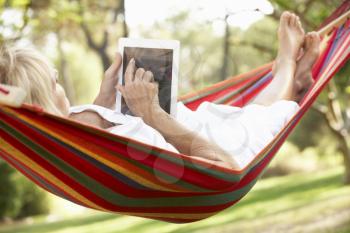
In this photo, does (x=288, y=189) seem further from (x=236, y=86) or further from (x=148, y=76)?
(x=148, y=76)

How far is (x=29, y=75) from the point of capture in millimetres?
1672

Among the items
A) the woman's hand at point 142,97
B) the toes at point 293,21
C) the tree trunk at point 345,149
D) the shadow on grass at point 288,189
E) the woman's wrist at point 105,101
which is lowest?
the shadow on grass at point 288,189

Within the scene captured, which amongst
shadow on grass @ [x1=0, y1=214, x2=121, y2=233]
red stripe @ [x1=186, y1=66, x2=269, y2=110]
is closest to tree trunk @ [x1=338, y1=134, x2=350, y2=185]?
shadow on grass @ [x1=0, y1=214, x2=121, y2=233]

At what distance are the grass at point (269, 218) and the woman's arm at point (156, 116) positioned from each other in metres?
3.02

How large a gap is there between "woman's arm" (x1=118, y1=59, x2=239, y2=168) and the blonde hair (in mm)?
252

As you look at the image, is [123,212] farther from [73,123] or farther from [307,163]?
[307,163]

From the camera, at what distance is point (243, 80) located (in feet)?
8.82

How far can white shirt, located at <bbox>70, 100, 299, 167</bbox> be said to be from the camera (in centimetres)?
176

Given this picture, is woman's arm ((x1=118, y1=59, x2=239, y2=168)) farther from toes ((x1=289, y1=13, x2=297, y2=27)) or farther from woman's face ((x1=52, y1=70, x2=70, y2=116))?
toes ((x1=289, y1=13, x2=297, y2=27))

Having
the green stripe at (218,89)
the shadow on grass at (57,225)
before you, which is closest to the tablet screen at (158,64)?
the green stripe at (218,89)

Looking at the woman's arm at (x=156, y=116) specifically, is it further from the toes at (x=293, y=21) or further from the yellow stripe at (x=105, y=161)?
the toes at (x=293, y=21)

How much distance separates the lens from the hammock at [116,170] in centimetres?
159

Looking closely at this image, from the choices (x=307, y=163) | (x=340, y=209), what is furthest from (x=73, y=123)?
(x=307, y=163)

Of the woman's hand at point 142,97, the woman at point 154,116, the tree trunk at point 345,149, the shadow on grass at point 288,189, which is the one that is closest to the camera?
the woman at point 154,116
